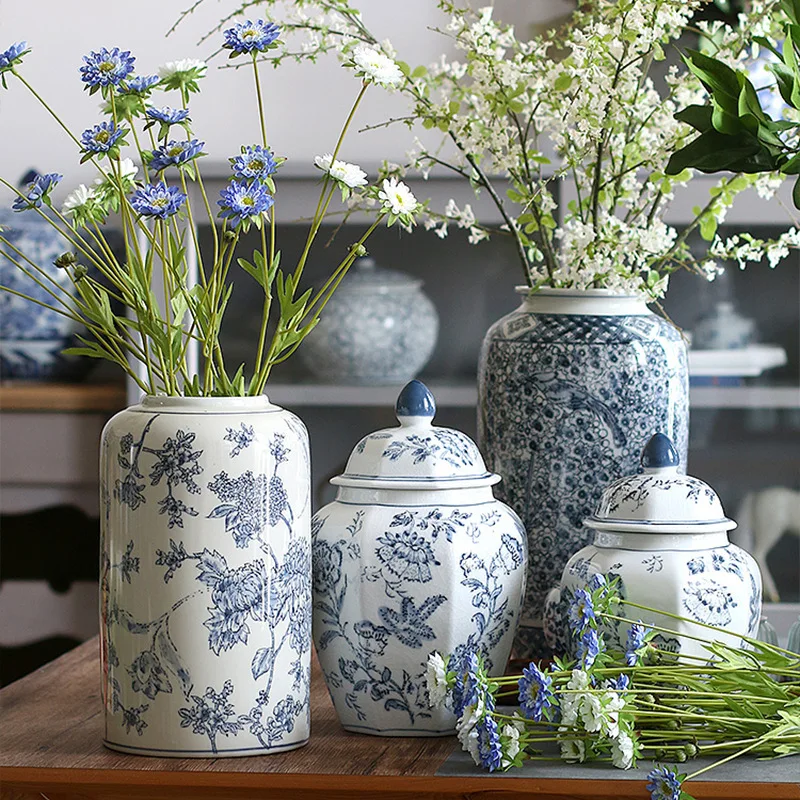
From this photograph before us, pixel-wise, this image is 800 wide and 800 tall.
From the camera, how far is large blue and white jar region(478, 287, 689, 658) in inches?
36.0

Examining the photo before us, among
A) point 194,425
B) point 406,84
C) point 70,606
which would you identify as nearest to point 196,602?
point 194,425

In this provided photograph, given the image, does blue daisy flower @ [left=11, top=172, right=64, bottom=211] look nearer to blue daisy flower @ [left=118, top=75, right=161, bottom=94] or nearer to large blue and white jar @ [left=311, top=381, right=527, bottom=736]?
blue daisy flower @ [left=118, top=75, right=161, bottom=94]

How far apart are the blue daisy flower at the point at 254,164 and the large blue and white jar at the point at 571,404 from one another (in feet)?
1.01

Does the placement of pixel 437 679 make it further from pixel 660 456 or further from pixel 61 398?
pixel 61 398

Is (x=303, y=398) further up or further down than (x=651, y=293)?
further down

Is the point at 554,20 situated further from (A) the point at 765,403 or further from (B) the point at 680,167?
(B) the point at 680,167

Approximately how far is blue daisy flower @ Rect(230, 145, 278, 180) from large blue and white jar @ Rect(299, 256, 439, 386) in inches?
57.0

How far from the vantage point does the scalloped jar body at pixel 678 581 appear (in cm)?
75

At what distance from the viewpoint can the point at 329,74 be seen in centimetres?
238

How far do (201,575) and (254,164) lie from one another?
9.6 inches

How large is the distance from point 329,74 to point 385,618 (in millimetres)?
1813

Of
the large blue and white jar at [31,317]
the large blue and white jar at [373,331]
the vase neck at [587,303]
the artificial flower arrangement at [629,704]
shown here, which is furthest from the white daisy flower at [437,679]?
the large blue and white jar at [31,317]

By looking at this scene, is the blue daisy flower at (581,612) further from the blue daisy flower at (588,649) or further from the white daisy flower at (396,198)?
the white daisy flower at (396,198)

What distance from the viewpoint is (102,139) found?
695 mm
